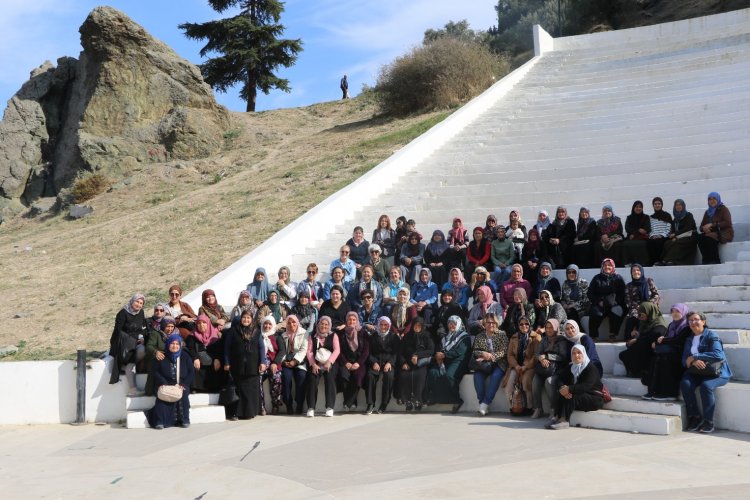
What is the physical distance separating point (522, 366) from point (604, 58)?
16.0 meters

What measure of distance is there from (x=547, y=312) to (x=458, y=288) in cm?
135

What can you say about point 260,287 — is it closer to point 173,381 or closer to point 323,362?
point 323,362

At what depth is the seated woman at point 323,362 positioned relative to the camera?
8.70 m

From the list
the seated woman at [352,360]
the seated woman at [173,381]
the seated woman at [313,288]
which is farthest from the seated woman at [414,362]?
the seated woman at [173,381]

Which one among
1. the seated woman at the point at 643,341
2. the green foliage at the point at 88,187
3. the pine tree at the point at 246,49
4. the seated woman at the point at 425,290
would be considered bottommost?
the seated woman at the point at 643,341

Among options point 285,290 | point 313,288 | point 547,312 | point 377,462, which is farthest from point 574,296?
point 285,290

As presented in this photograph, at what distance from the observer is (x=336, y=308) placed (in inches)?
369

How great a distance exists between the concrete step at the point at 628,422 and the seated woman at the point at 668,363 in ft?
1.02

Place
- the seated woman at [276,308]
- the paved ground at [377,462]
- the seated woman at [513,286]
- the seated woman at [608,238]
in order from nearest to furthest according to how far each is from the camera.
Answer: the paved ground at [377,462] → the seated woman at [513,286] → the seated woman at [276,308] → the seated woman at [608,238]

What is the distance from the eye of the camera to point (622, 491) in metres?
5.22

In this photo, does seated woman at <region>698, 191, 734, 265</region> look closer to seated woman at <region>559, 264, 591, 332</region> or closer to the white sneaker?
seated woman at <region>559, 264, 591, 332</region>

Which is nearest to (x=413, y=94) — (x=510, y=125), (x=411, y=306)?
(x=510, y=125)

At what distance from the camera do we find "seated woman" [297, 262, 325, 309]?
9656mm

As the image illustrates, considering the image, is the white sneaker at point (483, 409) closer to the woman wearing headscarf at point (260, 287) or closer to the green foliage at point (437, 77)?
the woman wearing headscarf at point (260, 287)
